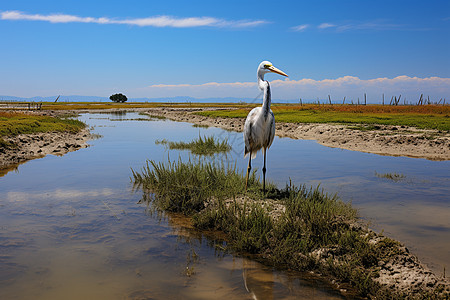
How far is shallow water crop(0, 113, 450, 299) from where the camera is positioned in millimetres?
Answer: 4461

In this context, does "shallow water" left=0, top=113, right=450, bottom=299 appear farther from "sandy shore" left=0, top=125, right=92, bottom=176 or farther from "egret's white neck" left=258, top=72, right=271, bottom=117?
"egret's white neck" left=258, top=72, right=271, bottom=117

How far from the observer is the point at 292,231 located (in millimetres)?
5484

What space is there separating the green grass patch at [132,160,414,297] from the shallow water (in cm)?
32

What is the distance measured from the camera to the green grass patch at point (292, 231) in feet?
15.2

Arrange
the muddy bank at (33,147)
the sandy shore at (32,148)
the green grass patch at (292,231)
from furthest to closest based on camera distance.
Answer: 1. the muddy bank at (33,147)
2. the sandy shore at (32,148)
3. the green grass patch at (292,231)

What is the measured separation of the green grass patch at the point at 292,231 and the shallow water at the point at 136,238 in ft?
1.06

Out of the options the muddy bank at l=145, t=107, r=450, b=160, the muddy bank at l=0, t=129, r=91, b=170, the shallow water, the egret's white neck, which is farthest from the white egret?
the muddy bank at l=145, t=107, r=450, b=160

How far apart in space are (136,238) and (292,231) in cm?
280

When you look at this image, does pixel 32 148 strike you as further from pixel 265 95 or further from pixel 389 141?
pixel 389 141

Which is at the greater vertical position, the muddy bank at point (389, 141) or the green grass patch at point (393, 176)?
the muddy bank at point (389, 141)

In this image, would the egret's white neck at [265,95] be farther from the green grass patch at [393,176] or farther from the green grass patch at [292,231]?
the green grass patch at [393,176]

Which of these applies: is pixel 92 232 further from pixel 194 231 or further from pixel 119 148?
pixel 119 148

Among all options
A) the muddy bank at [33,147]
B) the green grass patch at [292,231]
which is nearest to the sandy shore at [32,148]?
the muddy bank at [33,147]

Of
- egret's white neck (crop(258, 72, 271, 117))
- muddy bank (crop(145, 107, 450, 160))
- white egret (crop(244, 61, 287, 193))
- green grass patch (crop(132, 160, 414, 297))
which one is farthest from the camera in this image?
muddy bank (crop(145, 107, 450, 160))
